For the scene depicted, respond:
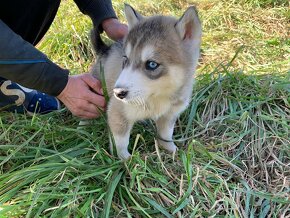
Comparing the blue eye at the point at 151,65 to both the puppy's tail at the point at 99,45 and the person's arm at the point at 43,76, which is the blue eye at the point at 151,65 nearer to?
the person's arm at the point at 43,76

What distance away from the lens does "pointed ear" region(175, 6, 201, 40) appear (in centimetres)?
228

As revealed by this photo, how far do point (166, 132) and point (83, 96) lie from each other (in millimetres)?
643

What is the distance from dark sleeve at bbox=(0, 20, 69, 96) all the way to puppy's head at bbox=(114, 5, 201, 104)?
1.71 feet

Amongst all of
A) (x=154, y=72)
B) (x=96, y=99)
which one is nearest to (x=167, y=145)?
(x=96, y=99)

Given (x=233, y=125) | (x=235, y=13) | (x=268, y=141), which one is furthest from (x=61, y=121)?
(x=235, y=13)

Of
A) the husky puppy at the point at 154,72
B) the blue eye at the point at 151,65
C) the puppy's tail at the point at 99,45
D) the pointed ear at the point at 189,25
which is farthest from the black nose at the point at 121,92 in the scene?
the puppy's tail at the point at 99,45

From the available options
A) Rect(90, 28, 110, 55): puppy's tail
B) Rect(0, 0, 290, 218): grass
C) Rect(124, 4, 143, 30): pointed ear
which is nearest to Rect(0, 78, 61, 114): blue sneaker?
Rect(0, 0, 290, 218): grass

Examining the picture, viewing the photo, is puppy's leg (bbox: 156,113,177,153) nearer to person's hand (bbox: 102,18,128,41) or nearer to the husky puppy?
the husky puppy

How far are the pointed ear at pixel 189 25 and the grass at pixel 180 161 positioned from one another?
0.67 m

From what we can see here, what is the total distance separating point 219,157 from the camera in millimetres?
2508

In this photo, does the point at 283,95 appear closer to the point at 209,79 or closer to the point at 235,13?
the point at 209,79

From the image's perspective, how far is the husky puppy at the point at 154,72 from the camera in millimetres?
2188

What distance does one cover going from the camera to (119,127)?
250 centimetres

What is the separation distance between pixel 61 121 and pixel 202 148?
120 cm
